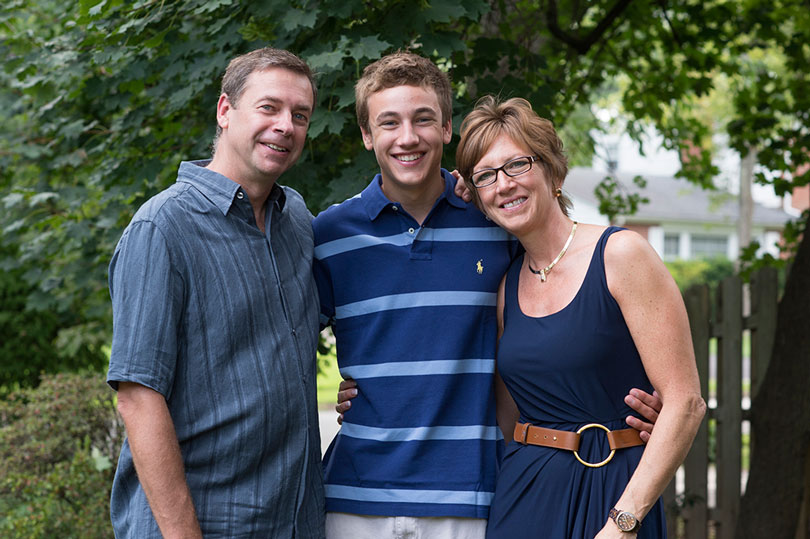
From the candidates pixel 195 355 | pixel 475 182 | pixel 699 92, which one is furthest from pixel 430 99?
pixel 699 92

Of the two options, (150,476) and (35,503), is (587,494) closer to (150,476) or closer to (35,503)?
(150,476)

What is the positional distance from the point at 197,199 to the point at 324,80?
134cm

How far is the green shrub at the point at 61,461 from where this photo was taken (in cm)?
506

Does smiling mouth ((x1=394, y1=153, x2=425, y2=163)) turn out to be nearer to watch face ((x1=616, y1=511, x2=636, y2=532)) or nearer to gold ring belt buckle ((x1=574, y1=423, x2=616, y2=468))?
gold ring belt buckle ((x1=574, y1=423, x2=616, y2=468))

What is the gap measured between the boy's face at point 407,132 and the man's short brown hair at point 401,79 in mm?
22

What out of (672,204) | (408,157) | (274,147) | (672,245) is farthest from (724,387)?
(672,204)

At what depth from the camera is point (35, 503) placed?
525cm

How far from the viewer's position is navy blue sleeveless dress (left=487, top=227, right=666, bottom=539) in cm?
233

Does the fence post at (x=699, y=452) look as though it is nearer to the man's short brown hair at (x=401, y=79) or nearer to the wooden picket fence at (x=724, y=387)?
the wooden picket fence at (x=724, y=387)

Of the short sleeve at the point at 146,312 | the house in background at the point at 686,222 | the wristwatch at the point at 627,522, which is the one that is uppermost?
the house in background at the point at 686,222

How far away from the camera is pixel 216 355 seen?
226 centimetres

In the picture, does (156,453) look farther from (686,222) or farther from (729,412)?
(686,222)

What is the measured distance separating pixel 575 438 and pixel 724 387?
337 cm

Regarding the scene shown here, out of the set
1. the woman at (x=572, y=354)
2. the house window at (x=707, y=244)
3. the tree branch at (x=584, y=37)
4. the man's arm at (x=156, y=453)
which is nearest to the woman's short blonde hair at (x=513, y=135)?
→ the woman at (x=572, y=354)
